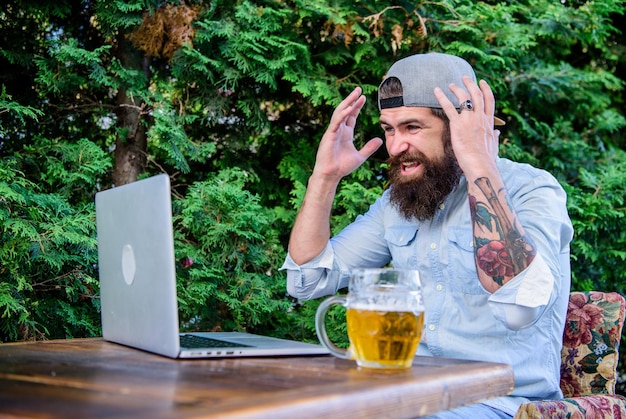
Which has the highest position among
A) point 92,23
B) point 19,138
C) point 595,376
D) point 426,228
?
point 92,23

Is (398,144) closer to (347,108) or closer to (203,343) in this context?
(347,108)

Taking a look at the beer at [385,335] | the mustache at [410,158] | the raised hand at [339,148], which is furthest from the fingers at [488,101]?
the beer at [385,335]

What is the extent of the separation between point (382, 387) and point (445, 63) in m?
1.45

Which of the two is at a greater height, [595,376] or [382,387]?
[382,387]

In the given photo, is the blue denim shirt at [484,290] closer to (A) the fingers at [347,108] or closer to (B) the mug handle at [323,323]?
(A) the fingers at [347,108]

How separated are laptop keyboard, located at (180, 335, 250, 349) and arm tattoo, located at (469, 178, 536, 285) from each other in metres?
0.66

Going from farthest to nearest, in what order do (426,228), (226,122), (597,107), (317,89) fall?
1. (597,107)
2. (226,122)
3. (317,89)
4. (426,228)

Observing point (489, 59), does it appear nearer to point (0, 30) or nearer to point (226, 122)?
point (226, 122)

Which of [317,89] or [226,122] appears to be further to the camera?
[226,122]

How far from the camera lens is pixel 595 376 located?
2096mm

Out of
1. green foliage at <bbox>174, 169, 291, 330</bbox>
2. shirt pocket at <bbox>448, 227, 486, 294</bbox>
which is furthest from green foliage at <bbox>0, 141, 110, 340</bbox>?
shirt pocket at <bbox>448, 227, 486, 294</bbox>

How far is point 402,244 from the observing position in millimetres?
2293

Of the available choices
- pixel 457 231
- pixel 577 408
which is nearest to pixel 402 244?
pixel 457 231

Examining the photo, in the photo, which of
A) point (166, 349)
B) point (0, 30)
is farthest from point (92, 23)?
point (166, 349)
